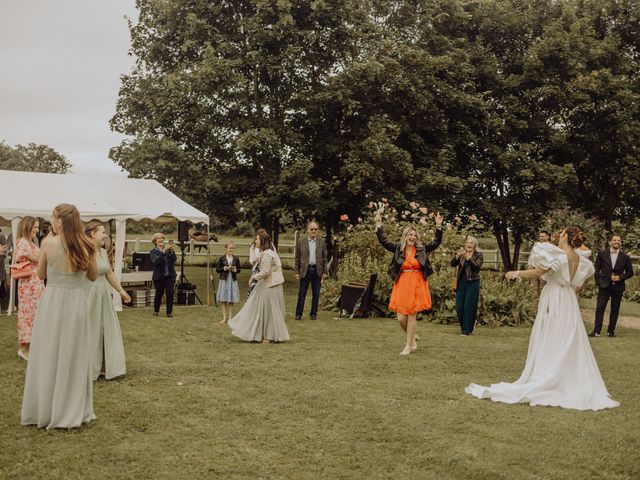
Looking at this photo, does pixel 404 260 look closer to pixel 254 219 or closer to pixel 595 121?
pixel 254 219

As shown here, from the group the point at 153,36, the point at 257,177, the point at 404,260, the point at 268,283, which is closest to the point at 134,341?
the point at 268,283

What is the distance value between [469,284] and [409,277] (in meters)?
Result: 2.99

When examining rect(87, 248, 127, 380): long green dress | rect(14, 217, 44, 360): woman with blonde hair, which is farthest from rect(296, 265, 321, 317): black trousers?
rect(87, 248, 127, 380): long green dress

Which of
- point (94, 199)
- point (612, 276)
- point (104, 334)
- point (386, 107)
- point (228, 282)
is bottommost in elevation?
point (104, 334)

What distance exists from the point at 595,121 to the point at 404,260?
17.9 metres

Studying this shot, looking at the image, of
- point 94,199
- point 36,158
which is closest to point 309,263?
point 94,199

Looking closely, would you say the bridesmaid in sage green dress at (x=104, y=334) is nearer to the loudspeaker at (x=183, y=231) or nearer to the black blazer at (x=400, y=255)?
the black blazer at (x=400, y=255)

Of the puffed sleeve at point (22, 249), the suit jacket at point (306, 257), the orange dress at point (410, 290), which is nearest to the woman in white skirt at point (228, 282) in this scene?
the suit jacket at point (306, 257)

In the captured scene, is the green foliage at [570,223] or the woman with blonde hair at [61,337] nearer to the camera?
the woman with blonde hair at [61,337]

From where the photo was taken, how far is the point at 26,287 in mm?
9375

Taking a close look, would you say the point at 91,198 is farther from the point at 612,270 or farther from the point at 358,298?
the point at 612,270

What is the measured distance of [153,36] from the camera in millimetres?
23891

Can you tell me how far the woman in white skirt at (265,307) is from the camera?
11242 millimetres

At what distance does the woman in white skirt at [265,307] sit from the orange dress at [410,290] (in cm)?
193
